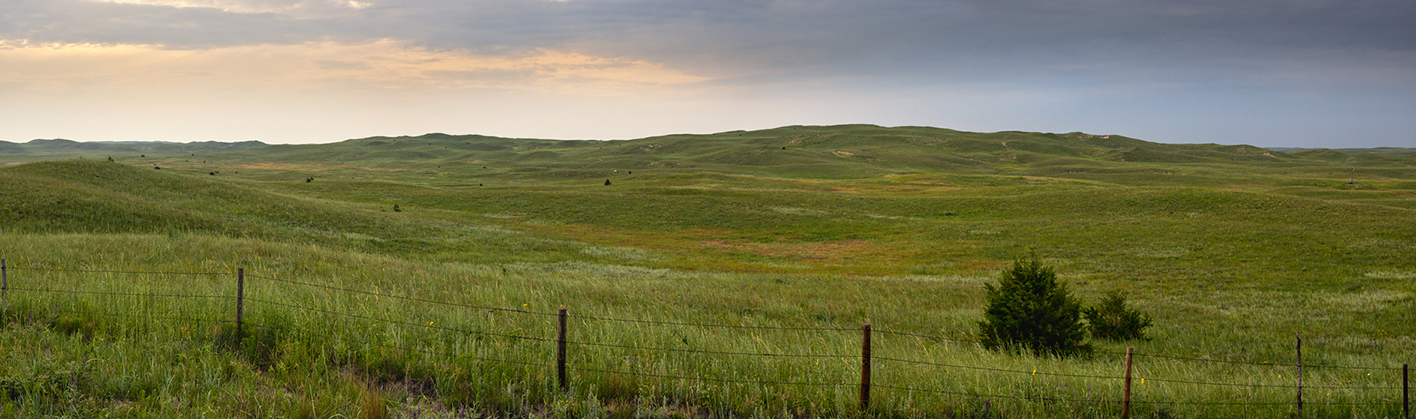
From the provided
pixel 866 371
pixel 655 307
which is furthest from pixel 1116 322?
pixel 866 371

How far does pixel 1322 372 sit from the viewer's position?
985cm

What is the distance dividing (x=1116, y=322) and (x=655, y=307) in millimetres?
9564

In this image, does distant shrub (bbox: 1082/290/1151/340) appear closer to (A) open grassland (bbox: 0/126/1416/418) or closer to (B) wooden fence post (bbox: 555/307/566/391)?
(A) open grassland (bbox: 0/126/1416/418)

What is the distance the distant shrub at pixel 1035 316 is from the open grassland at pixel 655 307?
56cm

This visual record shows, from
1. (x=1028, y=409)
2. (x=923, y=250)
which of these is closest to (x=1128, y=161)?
(x=923, y=250)

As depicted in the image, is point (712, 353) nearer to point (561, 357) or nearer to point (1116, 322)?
point (561, 357)

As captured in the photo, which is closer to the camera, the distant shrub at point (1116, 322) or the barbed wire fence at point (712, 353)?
the barbed wire fence at point (712, 353)

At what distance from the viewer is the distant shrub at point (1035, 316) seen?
1116 centimetres

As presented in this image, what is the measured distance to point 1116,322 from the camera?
13945 mm

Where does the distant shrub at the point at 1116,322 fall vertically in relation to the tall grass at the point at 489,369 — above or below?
below

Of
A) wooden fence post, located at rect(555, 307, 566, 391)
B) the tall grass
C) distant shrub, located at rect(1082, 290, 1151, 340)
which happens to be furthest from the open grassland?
distant shrub, located at rect(1082, 290, 1151, 340)

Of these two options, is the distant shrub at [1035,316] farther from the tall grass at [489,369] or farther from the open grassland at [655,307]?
the open grassland at [655,307]

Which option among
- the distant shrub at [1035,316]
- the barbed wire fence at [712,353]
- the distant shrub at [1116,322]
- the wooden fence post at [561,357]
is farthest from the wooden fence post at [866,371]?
the distant shrub at [1116,322]

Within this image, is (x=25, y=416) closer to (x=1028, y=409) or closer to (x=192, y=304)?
(x=192, y=304)
